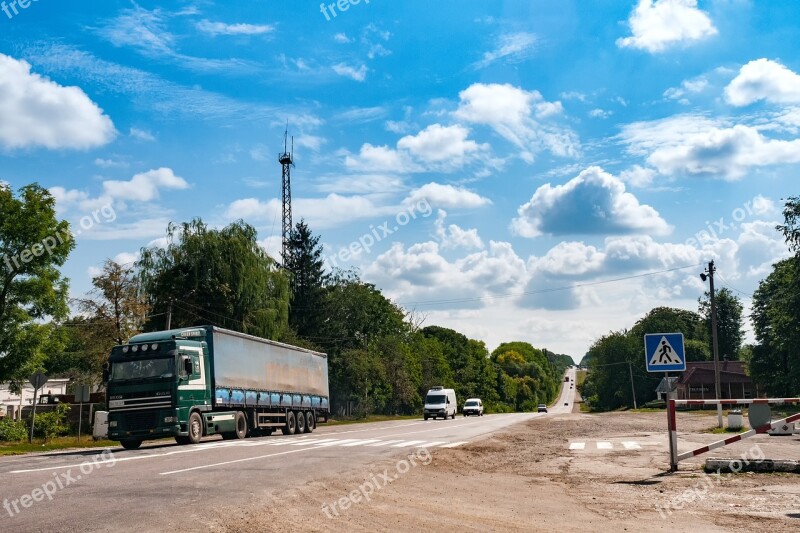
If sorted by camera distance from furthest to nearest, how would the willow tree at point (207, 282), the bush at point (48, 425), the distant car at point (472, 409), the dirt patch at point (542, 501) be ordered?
1. the distant car at point (472, 409)
2. the willow tree at point (207, 282)
3. the bush at point (48, 425)
4. the dirt patch at point (542, 501)

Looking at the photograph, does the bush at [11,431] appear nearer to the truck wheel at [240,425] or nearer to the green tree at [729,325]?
the truck wheel at [240,425]

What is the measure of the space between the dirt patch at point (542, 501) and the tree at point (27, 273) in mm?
30036

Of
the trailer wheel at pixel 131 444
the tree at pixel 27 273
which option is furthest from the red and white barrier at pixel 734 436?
the tree at pixel 27 273

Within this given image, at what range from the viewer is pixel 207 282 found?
174 feet

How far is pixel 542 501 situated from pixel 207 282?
44985 millimetres

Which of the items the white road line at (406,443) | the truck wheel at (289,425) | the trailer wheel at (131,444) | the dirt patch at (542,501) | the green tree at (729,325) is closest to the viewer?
the dirt patch at (542,501)

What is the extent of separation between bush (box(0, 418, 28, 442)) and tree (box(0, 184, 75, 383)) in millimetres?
5405

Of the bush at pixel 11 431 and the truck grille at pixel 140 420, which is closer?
the truck grille at pixel 140 420

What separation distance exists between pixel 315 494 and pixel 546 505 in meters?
3.35

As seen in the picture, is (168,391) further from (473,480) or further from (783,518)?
(783,518)

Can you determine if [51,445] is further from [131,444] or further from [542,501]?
[542,501]

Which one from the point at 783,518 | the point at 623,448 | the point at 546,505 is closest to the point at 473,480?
the point at 546,505

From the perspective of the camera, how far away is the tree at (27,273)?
39.7 m

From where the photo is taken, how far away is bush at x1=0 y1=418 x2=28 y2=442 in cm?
3372
